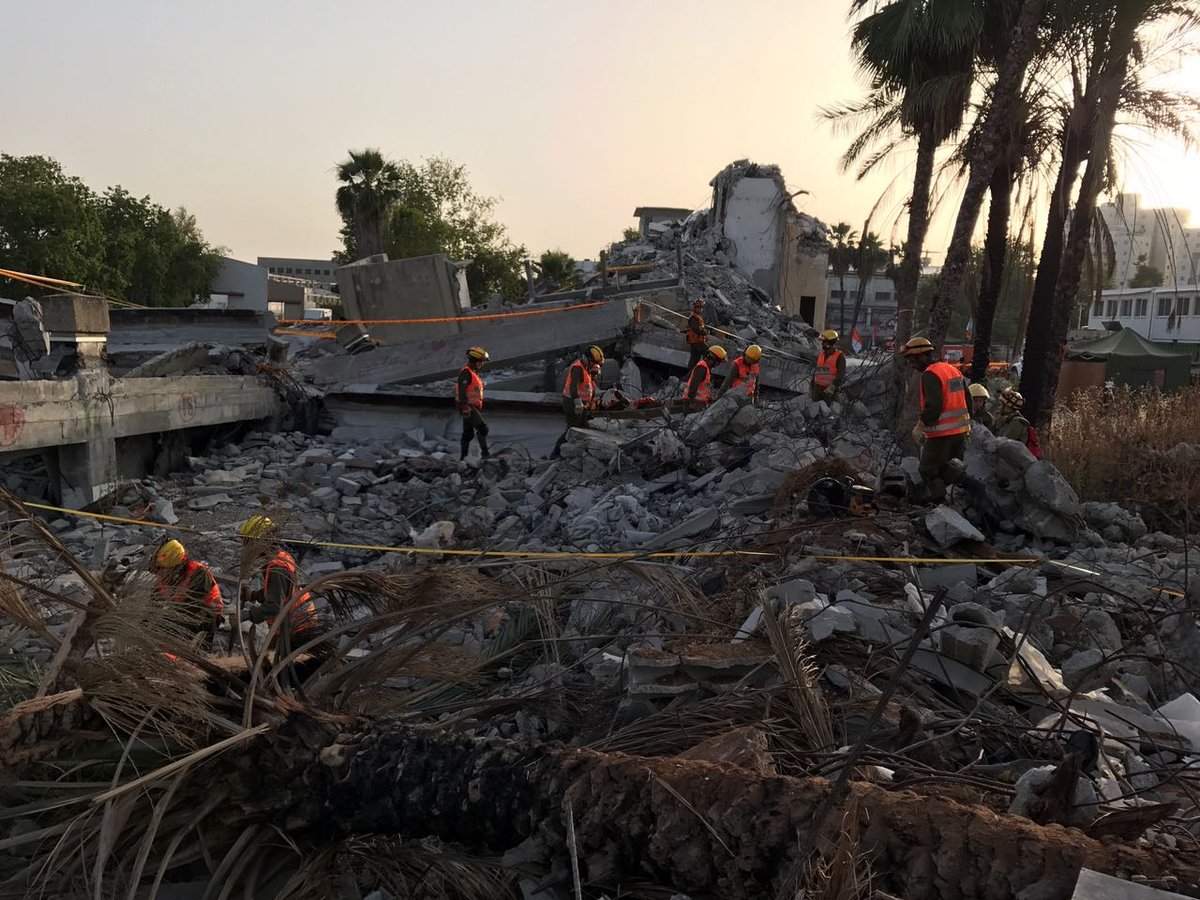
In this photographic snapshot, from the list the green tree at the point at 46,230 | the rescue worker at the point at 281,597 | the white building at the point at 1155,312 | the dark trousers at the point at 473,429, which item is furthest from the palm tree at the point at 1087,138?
the green tree at the point at 46,230

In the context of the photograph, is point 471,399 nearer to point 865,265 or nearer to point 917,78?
point 917,78

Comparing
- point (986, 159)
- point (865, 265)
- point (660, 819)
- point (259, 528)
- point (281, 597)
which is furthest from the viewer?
point (865, 265)

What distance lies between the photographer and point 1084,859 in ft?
7.55

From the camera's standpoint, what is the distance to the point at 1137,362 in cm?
2312

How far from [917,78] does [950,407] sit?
9574 millimetres

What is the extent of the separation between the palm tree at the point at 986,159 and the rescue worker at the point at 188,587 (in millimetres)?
10045

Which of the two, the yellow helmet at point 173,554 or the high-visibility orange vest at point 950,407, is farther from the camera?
the high-visibility orange vest at point 950,407

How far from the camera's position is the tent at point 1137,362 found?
23.1 metres

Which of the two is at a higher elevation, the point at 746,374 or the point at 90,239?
the point at 90,239

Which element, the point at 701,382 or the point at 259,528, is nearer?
the point at 259,528

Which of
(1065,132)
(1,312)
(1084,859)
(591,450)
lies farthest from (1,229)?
(1084,859)

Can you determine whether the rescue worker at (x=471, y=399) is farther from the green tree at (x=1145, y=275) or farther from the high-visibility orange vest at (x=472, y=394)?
the green tree at (x=1145, y=275)

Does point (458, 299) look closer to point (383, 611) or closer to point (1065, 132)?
point (1065, 132)

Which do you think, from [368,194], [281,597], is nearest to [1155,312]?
[368,194]
